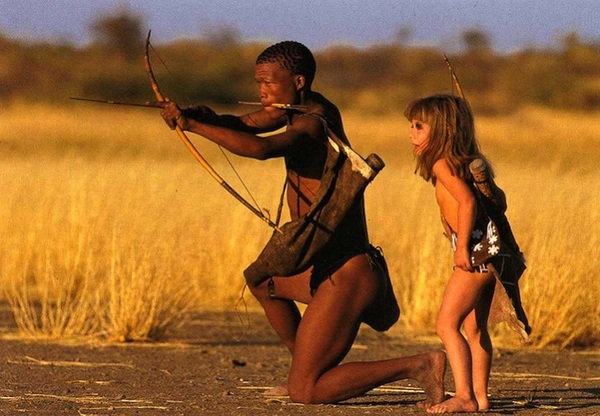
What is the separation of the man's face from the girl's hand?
1.03m

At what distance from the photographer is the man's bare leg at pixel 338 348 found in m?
6.75

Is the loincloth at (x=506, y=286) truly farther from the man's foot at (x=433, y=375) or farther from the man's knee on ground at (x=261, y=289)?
the man's knee on ground at (x=261, y=289)

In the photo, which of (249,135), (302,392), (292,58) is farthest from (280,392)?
(292,58)

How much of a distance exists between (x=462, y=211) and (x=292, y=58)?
1042 millimetres

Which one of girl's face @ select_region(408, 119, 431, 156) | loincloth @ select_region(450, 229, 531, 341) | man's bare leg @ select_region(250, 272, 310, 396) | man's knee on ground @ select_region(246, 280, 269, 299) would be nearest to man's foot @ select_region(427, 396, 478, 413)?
loincloth @ select_region(450, 229, 531, 341)

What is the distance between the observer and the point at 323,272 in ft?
22.4

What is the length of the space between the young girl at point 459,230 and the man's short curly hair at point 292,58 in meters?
0.52

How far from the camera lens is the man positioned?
6.75 m

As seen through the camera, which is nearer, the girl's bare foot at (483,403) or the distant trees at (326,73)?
the girl's bare foot at (483,403)

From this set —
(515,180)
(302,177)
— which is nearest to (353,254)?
(302,177)

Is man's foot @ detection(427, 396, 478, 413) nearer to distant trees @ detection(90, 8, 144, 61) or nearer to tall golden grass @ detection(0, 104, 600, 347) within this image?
tall golden grass @ detection(0, 104, 600, 347)

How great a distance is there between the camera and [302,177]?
6.88 m

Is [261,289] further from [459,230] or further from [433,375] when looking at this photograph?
[459,230]

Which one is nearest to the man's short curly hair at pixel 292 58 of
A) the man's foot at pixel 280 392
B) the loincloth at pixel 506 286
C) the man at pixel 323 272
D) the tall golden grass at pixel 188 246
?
the man at pixel 323 272
